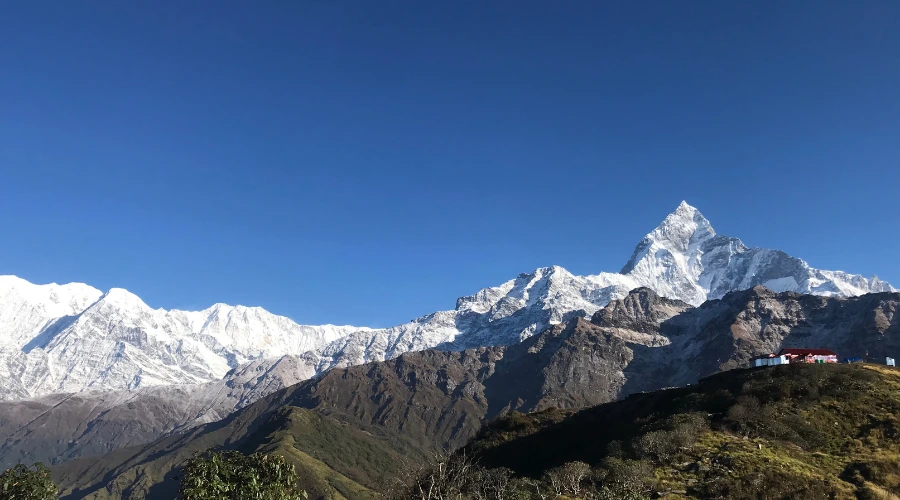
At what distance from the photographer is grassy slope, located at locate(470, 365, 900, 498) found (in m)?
85.4

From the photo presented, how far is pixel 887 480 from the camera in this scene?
8288cm

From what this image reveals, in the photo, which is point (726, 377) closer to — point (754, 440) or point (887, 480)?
point (754, 440)

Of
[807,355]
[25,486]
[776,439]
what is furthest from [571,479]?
[807,355]

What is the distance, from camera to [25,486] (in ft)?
196

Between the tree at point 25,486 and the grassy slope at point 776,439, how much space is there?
7447 centimetres

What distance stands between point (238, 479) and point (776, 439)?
88.0 meters

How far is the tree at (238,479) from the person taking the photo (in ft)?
180

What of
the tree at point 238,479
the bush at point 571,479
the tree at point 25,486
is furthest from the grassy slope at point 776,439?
the tree at point 25,486

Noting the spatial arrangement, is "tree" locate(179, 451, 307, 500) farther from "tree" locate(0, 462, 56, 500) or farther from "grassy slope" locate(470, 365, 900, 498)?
"grassy slope" locate(470, 365, 900, 498)

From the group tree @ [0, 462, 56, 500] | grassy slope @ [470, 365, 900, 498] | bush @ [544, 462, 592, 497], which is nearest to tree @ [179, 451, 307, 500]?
tree @ [0, 462, 56, 500]

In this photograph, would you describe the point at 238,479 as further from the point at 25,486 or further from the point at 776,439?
the point at 776,439

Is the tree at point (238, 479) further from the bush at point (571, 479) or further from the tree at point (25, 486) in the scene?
the bush at point (571, 479)

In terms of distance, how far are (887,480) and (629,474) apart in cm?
3279

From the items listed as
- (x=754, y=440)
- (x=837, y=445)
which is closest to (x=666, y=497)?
(x=754, y=440)
